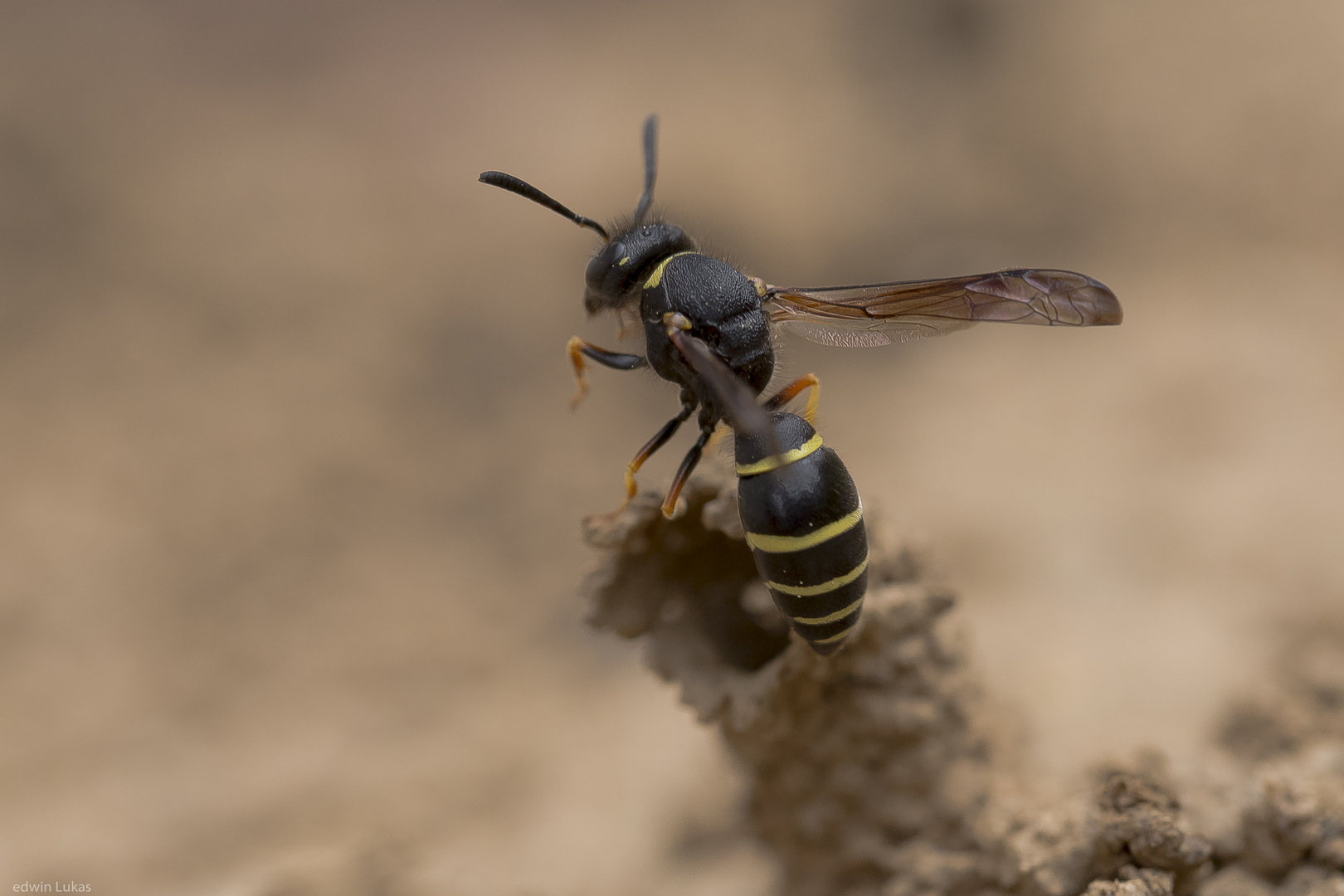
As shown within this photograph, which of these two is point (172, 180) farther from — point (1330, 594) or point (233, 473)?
point (1330, 594)

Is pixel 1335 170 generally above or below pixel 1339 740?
above

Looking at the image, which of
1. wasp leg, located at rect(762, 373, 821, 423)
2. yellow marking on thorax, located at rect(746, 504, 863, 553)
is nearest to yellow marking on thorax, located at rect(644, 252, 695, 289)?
wasp leg, located at rect(762, 373, 821, 423)

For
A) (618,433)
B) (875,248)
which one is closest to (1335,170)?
(875,248)

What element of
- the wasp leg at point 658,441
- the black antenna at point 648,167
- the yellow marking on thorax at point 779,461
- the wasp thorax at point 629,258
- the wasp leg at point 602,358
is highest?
the black antenna at point 648,167

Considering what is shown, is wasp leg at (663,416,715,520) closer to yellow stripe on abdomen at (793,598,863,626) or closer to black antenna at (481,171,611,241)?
yellow stripe on abdomen at (793,598,863,626)

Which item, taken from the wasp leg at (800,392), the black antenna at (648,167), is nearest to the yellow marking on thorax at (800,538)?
the wasp leg at (800,392)

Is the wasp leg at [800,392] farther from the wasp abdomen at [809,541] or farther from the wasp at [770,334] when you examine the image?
the wasp abdomen at [809,541]

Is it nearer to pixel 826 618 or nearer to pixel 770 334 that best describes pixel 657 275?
pixel 770 334
